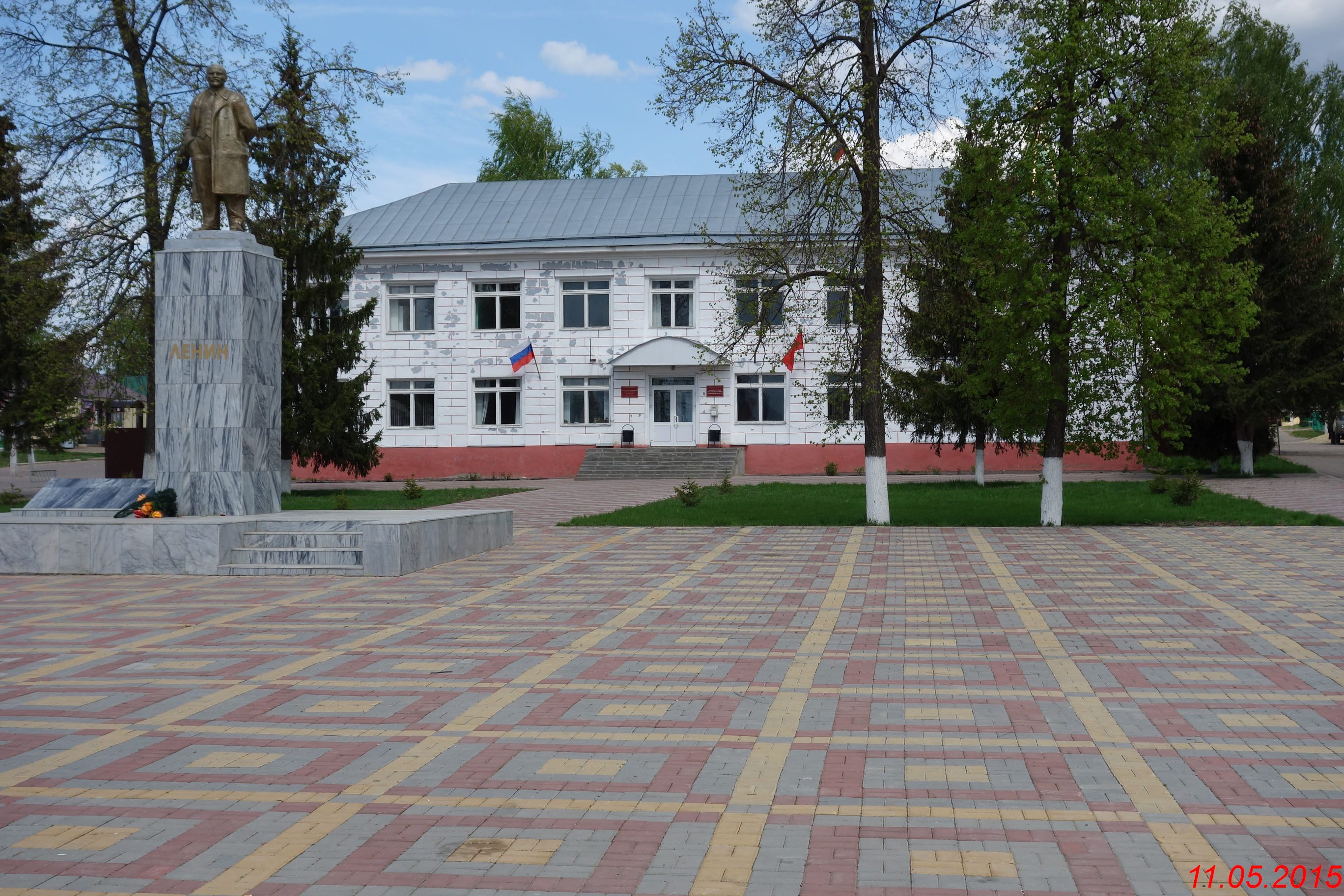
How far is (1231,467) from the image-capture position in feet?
117

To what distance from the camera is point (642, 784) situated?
17.5 ft

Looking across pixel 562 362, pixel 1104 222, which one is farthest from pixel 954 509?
pixel 562 362

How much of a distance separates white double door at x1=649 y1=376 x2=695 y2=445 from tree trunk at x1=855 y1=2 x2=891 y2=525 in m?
17.5

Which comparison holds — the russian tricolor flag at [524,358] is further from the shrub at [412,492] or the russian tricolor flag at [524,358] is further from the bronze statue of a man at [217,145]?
the bronze statue of a man at [217,145]

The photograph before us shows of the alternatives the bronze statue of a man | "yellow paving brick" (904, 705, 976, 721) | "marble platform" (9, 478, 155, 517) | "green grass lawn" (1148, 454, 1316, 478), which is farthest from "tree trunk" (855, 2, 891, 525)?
"green grass lawn" (1148, 454, 1316, 478)

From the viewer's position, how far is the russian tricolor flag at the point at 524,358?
3672 cm

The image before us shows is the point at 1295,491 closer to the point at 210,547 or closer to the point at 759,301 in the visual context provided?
the point at 759,301

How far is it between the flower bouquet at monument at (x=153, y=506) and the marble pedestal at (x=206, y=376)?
189 mm

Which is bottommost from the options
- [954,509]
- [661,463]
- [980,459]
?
[954,509]

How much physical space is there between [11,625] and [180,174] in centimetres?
1699

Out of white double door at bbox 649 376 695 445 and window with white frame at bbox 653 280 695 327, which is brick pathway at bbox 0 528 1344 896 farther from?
window with white frame at bbox 653 280 695 327

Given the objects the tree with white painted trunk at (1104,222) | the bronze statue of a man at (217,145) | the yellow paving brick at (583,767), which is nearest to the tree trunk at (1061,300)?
the tree with white painted trunk at (1104,222)

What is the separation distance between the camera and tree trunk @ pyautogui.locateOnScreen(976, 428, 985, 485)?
96.0 feet

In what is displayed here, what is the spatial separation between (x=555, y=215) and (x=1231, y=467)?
24.0 m
